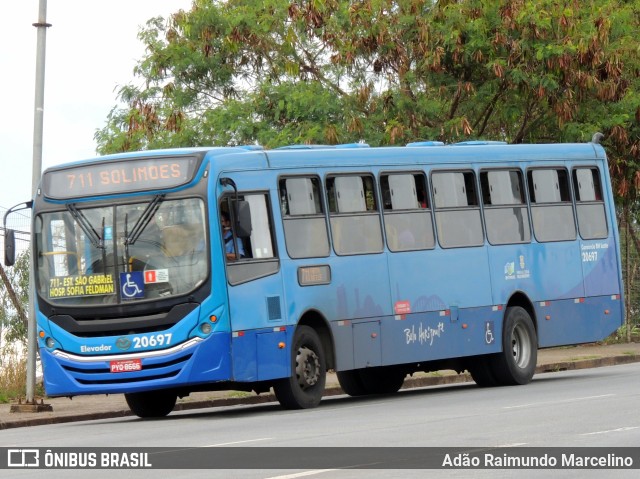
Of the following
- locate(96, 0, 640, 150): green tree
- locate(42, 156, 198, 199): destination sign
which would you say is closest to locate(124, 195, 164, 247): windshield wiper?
locate(42, 156, 198, 199): destination sign

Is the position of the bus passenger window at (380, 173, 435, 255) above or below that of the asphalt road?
above

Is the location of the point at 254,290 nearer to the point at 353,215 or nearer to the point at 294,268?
the point at 294,268

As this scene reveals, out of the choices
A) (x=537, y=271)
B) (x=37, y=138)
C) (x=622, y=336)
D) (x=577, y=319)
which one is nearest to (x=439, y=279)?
(x=537, y=271)

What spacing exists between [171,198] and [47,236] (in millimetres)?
1806

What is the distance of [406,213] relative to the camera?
22031 mm

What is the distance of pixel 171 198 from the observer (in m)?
19.1

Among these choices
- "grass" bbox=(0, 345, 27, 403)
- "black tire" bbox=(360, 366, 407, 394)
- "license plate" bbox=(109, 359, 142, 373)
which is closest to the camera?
"license plate" bbox=(109, 359, 142, 373)

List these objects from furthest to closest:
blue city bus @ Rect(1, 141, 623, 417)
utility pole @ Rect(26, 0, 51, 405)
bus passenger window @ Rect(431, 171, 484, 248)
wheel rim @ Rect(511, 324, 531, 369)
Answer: wheel rim @ Rect(511, 324, 531, 369)
bus passenger window @ Rect(431, 171, 484, 248)
utility pole @ Rect(26, 0, 51, 405)
blue city bus @ Rect(1, 141, 623, 417)

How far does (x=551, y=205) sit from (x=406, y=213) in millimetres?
3434

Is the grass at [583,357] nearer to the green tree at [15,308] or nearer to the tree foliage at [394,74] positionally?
the tree foliage at [394,74]

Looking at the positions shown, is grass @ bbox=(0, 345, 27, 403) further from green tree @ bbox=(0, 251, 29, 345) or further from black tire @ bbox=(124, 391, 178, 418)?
black tire @ bbox=(124, 391, 178, 418)

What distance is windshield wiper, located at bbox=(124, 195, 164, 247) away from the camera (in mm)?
19094

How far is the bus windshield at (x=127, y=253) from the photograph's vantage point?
1895 cm

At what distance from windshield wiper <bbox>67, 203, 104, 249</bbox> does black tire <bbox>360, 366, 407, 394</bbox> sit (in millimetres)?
6188
